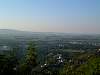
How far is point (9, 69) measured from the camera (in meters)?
24.9

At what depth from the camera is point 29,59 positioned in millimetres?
29328

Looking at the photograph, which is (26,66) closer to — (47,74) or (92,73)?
(47,74)

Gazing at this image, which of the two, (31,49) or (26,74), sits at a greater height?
(31,49)

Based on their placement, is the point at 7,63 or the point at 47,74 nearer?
the point at 7,63

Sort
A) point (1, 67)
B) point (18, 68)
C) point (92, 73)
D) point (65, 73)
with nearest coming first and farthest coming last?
point (92, 73), point (1, 67), point (18, 68), point (65, 73)

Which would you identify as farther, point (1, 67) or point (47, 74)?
point (47, 74)

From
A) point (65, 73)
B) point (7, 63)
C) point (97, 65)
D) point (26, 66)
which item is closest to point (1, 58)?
point (7, 63)

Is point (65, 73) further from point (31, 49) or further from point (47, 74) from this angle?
point (31, 49)

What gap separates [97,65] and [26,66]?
8.14 meters

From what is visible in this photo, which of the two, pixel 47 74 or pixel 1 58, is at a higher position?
pixel 1 58

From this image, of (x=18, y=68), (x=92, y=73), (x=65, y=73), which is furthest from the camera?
(x=65, y=73)

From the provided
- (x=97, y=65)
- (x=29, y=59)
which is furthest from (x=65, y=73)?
(x=97, y=65)

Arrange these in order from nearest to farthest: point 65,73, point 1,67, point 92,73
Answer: point 92,73 < point 1,67 < point 65,73

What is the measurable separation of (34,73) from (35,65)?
92 cm
